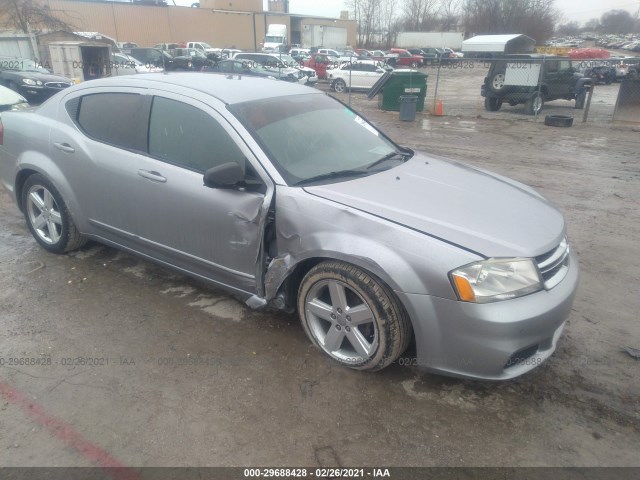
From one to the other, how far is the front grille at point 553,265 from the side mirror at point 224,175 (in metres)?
1.80

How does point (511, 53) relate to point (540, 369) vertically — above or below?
above

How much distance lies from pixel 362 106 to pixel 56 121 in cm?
1509

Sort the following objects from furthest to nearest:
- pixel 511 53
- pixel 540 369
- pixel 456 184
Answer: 1. pixel 511 53
2. pixel 456 184
3. pixel 540 369

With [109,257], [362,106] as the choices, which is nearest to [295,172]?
[109,257]

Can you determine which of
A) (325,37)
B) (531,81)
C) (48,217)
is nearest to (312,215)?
(48,217)

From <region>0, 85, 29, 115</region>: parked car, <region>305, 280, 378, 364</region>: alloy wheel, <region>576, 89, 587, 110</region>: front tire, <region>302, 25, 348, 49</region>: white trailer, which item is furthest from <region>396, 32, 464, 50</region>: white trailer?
<region>305, 280, 378, 364</region>: alloy wheel

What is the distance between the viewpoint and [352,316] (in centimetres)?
279

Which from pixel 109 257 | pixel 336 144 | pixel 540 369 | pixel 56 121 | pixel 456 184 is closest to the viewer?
pixel 540 369

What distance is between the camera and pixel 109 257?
14.7 ft

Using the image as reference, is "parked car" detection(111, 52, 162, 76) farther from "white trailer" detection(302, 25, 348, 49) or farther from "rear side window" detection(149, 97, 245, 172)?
"white trailer" detection(302, 25, 348, 49)

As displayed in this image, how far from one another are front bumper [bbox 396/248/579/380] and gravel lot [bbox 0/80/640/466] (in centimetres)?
28

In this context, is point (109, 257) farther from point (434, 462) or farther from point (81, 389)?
point (434, 462)

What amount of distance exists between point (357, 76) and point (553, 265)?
21337 millimetres

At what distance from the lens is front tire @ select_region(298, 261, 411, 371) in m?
2.62
